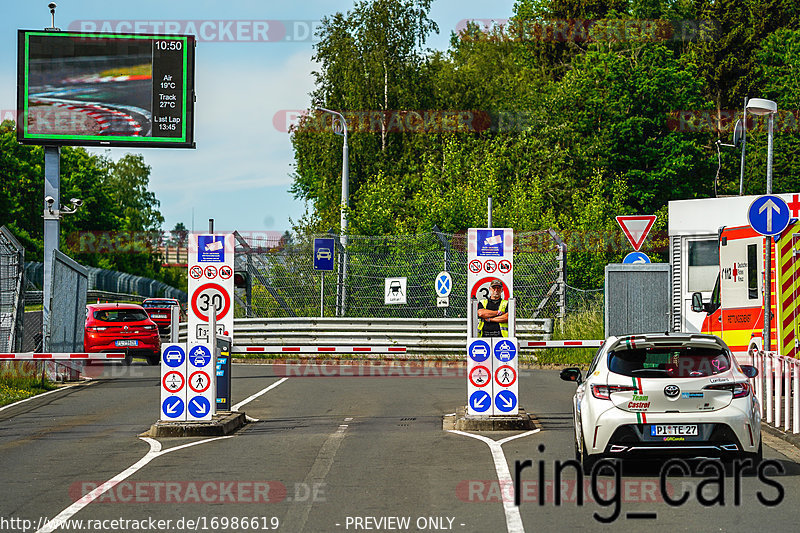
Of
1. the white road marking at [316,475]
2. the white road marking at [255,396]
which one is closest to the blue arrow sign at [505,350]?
the white road marking at [316,475]

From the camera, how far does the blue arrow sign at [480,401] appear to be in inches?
632

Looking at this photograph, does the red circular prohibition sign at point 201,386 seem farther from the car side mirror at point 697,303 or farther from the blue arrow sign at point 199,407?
the car side mirror at point 697,303

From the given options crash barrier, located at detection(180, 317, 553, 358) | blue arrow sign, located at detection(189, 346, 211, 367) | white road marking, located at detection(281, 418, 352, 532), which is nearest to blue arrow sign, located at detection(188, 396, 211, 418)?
blue arrow sign, located at detection(189, 346, 211, 367)

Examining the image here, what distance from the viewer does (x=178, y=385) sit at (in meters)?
15.9

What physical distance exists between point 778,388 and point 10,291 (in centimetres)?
1585

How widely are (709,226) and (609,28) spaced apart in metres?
40.4

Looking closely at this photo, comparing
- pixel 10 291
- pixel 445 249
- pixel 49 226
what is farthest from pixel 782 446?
pixel 445 249

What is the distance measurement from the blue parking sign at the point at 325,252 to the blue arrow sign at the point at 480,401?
1834 centimetres

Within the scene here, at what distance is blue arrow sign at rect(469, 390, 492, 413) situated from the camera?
16.1 metres

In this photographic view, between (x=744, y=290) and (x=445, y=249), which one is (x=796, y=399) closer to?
(x=744, y=290)

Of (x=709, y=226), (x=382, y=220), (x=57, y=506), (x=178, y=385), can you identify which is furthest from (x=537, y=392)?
(x=382, y=220)

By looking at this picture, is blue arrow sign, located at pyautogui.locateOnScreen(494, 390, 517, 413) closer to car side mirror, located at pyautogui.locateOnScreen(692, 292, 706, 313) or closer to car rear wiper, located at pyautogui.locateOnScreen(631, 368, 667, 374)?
car rear wiper, located at pyautogui.locateOnScreen(631, 368, 667, 374)

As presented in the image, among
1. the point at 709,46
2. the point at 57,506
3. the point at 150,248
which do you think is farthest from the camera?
the point at 150,248

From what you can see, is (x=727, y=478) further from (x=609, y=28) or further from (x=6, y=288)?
(x=609, y=28)
